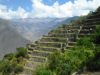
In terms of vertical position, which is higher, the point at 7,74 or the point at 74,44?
the point at 74,44

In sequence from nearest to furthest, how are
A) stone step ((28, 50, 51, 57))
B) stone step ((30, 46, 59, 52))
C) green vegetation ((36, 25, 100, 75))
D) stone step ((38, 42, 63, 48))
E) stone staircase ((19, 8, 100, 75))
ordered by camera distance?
green vegetation ((36, 25, 100, 75))
stone staircase ((19, 8, 100, 75))
stone step ((28, 50, 51, 57))
stone step ((30, 46, 59, 52))
stone step ((38, 42, 63, 48))

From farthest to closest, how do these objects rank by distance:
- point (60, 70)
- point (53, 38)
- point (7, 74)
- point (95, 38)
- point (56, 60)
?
point (53, 38)
point (7, 74)
point (95, 38)
point (56, 60)
point (60, 70)

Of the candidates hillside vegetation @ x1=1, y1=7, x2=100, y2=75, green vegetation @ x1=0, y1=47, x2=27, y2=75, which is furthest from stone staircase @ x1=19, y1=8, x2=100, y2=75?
green vegetation @ x1=0, y1=47, x2=27, y2=75

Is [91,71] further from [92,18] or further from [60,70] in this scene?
[92,18]

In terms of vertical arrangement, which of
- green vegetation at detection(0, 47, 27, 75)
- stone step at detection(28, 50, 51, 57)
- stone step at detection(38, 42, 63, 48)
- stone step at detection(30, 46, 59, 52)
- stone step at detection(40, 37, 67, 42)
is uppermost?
stone step at detection(40, 37, 67, 42)

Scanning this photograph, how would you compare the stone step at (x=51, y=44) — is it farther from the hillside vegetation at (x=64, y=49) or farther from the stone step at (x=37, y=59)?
the stone step at (x=37, y=59)

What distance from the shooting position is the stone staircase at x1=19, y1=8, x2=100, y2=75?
4316 centimetres

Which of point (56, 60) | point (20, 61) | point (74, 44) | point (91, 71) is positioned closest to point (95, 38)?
point (74, 44)

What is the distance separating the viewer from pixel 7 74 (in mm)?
43938

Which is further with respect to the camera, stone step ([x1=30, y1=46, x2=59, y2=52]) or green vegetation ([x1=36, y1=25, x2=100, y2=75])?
stone step ([x1=30, y1=46, x2=59, y2=52])

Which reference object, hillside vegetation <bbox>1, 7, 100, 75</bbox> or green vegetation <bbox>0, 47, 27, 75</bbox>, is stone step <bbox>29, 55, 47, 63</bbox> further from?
green vegetation <bbox>0, 47, 27, 75</bbox>

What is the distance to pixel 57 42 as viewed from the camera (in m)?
45.5

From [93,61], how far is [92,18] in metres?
21.5

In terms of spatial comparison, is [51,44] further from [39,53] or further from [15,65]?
[15,65]
